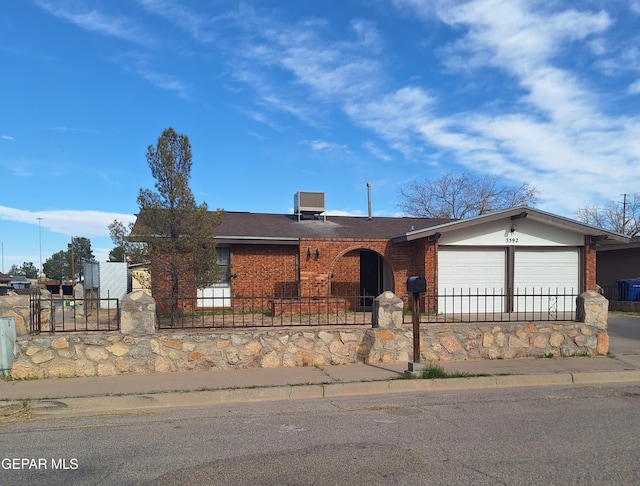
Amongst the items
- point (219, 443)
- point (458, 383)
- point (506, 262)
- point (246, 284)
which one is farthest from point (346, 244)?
point (219, 443)

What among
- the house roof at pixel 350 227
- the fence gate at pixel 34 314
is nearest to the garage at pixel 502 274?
the house roof at pixel 350 227

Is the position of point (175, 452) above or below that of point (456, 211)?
below

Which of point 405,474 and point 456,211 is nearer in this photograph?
point 405,474

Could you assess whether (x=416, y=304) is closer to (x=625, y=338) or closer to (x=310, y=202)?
(x=625, y=338)

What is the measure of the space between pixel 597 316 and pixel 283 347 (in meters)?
6.59

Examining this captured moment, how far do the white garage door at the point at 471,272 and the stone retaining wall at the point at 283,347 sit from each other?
552 cm

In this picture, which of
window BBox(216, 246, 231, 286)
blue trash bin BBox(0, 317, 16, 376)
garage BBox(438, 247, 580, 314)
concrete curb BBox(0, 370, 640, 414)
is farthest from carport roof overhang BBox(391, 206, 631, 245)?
blue trash bin BBox(0, 317, 16, 376)

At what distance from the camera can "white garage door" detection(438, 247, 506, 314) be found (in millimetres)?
16578

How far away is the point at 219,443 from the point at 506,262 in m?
13.1

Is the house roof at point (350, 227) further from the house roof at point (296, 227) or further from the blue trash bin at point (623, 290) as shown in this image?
the blue trash bin at point (623, 290)

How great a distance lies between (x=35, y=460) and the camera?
529 centimetres

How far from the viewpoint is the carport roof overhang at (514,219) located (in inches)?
630

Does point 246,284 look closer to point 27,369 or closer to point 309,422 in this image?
point 27,369

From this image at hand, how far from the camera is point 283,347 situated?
9.82m
